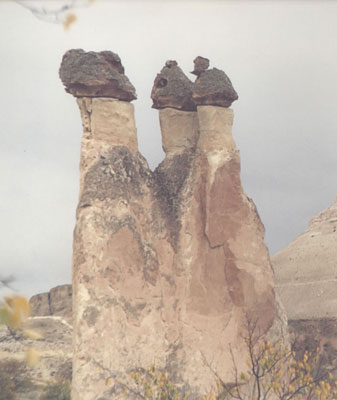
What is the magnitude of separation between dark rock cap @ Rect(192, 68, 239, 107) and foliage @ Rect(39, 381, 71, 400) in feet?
37.5

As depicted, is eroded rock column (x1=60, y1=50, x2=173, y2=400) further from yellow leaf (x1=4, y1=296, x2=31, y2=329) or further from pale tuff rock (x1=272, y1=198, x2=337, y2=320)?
pale tuff rock (x1=272, y1=198, x2=337, y2=320)

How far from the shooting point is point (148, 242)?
1162 cm

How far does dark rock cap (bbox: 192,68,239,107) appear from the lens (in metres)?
13.4

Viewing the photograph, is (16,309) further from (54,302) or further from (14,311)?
(54,302)

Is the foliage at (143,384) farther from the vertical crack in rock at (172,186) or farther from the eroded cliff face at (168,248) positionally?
the vertical crack in rock at (172,186)

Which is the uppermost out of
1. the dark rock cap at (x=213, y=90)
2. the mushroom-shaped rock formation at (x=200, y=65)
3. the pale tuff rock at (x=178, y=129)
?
the mushroom-shaped rock formation at (x=200, y=65)

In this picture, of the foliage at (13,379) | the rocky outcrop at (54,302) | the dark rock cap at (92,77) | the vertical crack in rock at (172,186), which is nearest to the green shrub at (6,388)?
the foliage at (13,379)

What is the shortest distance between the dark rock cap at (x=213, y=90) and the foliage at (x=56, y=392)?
11.4 m

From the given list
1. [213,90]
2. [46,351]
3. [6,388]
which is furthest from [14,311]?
[46,351]

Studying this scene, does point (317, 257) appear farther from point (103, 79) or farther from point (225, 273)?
point (103, 79)

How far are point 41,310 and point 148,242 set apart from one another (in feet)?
75.7

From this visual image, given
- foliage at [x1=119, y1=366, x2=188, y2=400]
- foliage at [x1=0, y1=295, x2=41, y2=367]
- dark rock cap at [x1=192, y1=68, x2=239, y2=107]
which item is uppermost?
dark rock cap at [x1=192, y1=68, x2=239, y2=107]

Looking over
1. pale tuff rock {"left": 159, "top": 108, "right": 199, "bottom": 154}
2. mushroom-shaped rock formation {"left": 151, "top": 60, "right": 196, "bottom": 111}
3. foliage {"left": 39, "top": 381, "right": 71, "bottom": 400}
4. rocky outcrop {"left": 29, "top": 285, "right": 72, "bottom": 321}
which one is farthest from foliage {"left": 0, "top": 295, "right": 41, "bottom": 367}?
rocky outcrop {"left": 29, "top": 285, "right": 72, "bottom": 321}

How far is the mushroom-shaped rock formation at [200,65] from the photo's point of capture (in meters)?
13.9
